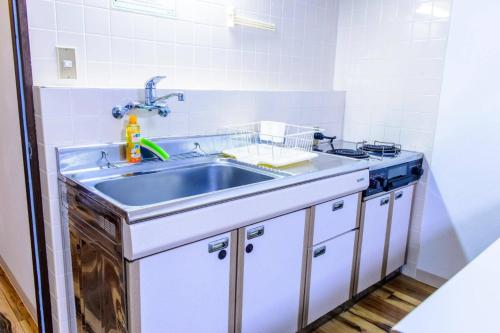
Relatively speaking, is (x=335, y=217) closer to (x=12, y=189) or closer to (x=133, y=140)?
(x=133, y=140)

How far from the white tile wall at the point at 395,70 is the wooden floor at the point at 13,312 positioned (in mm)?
2369

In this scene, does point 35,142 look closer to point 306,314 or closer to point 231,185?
point 231,185

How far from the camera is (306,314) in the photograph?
192 centimetres

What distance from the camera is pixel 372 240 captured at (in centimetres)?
226

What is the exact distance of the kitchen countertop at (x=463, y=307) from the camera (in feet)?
2.26

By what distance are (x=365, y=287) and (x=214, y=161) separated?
1209 millimetres

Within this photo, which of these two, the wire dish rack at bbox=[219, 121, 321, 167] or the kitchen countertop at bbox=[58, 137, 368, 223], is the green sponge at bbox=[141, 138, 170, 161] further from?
the wire dish rack at bbox=[219, 121, 321, 167]

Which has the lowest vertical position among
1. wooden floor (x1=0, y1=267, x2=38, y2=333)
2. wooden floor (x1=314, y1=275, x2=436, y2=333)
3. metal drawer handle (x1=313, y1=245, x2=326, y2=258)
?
wooden floor (x1=314, y1=275, x2=436, y2=333)

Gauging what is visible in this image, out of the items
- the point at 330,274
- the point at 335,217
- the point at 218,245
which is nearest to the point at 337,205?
the point at 335,217

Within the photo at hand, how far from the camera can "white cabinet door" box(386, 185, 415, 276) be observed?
240 cm

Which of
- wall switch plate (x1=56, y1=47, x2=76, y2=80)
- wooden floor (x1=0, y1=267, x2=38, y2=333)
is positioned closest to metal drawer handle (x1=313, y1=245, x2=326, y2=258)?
wall switch plate (x1=56, y1=47, x2=76, y2=80)

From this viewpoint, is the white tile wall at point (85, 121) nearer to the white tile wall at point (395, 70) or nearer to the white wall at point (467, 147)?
the white tile wall at point (395, 70)

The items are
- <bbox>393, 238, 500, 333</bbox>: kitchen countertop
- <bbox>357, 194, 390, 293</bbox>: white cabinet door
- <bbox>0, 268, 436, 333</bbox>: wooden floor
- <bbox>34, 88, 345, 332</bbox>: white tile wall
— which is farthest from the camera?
<bbox>357, 194, 390, 293</bbox>: white cabinet door

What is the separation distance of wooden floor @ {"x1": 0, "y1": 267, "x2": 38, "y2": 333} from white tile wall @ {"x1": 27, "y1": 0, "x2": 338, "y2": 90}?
1290 millimetres
